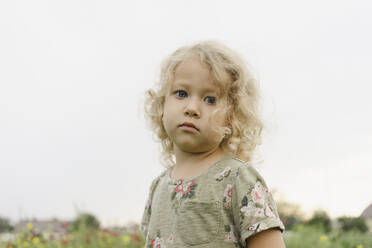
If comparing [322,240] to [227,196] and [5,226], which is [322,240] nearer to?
[227,196]

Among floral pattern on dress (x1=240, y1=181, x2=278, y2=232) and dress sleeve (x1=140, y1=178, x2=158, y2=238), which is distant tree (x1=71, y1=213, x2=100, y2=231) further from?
floral pattern on dress (x1=240, y1=181, x2=278, y2=232)

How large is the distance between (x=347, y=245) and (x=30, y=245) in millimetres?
4283

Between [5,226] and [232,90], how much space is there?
5.47 m

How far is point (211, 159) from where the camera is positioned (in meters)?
2.77

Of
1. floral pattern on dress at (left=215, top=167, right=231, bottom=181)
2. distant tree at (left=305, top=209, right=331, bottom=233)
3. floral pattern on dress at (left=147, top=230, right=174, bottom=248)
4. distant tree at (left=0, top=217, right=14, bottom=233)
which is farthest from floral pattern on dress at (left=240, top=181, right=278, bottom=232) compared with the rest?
distant tree at (left=305, top=209, right=331, bottom=233)

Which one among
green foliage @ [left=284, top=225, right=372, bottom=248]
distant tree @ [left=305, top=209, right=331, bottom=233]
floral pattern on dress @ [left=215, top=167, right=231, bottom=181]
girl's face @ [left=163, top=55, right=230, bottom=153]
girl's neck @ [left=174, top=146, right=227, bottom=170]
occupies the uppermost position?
girl's face @ [left=163, top=55, right=230, bottom=153]

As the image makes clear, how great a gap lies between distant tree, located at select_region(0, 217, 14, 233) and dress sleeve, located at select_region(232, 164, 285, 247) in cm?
492

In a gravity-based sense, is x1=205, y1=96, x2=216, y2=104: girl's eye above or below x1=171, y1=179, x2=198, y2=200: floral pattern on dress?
above

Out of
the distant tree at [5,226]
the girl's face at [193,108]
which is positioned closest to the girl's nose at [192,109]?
the girl's face at [193,108]

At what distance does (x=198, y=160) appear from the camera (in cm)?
279

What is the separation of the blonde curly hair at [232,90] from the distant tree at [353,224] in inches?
255

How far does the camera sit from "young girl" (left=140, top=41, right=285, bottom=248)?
2.54m

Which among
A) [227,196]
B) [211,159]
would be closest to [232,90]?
[211,159]

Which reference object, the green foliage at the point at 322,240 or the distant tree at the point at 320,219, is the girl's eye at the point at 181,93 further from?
the distant tree at the point at 320,219
